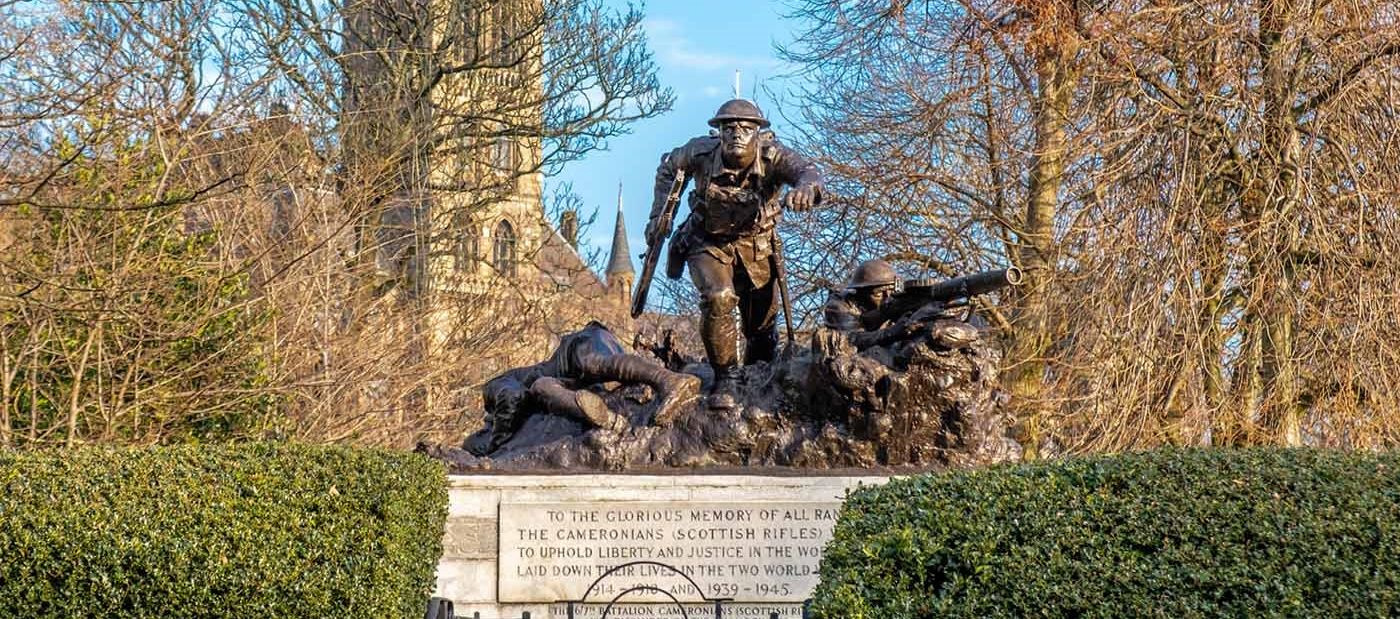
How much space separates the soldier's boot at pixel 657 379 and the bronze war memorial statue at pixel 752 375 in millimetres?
10

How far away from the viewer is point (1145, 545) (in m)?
6.71

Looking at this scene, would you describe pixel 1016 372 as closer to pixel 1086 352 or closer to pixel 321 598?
pixel 1086 352

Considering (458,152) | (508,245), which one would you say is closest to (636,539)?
(458,152)

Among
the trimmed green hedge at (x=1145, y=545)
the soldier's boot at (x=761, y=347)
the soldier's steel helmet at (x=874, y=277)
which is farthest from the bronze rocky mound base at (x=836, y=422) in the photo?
the trimmed green hedge at (x=1145, y=545)

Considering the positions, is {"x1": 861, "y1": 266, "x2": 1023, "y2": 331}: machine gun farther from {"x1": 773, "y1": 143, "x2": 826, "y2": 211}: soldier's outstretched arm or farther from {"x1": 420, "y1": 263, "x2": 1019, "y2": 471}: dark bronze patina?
{"x1": 773, "y1": 143, "x2": 826, "y2": 211}: soldier's outstretched arm

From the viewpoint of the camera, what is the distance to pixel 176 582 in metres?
7.78

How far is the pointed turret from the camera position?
67.7m

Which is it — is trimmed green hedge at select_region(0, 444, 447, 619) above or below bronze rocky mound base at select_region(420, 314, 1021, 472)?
below

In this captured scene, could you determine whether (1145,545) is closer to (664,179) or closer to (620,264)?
(664,179)

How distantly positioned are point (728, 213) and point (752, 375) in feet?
3.93

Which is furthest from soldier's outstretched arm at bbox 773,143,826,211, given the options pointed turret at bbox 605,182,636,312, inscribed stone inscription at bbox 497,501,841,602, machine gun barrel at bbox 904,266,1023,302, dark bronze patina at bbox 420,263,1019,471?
pointed turret at bbox 605,182,636,312

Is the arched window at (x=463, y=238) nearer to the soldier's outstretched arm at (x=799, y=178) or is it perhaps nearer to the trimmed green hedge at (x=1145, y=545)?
the soldier's outstretched arm at (x=799, y=178)

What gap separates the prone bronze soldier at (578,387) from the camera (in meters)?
11.2

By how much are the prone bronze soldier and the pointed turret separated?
5398 centimetres
